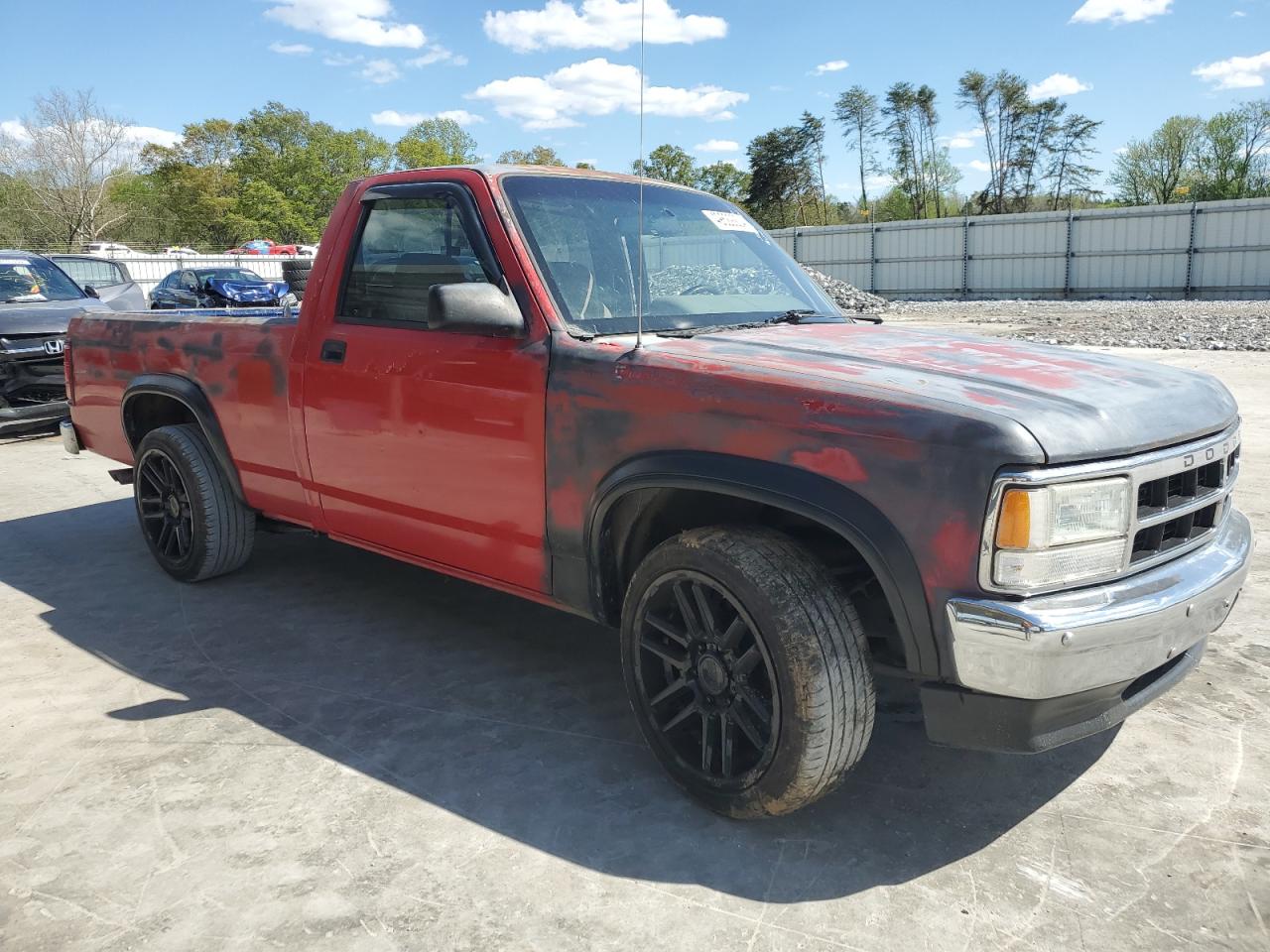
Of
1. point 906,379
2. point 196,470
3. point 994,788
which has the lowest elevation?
point 994,788

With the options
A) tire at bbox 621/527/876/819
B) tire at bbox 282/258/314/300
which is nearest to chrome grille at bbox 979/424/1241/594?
tire at bbox 621/527/876/819

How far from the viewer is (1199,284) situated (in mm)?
30875

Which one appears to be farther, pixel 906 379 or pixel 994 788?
pixel 994 788

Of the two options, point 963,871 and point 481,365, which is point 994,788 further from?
point 481,365

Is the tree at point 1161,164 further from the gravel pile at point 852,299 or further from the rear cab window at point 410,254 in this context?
the rear cab window at point 410,254

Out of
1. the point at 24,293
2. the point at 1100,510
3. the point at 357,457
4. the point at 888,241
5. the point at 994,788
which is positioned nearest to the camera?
the point at 1100,510

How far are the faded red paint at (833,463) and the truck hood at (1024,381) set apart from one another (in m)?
0.18

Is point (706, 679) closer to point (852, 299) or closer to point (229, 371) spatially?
point (229, 371)

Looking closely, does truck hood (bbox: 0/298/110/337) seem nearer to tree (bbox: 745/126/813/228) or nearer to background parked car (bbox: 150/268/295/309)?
background parked car (bbox: 150/268/295/309)

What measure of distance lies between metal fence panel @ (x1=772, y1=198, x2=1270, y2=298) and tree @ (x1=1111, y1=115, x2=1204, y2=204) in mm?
26021

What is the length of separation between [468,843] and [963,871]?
1344 mm

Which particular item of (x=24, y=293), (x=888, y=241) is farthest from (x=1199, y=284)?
(x=24, y=293)

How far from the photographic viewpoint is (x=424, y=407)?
11.4 feet

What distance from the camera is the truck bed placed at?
423 centimetres
